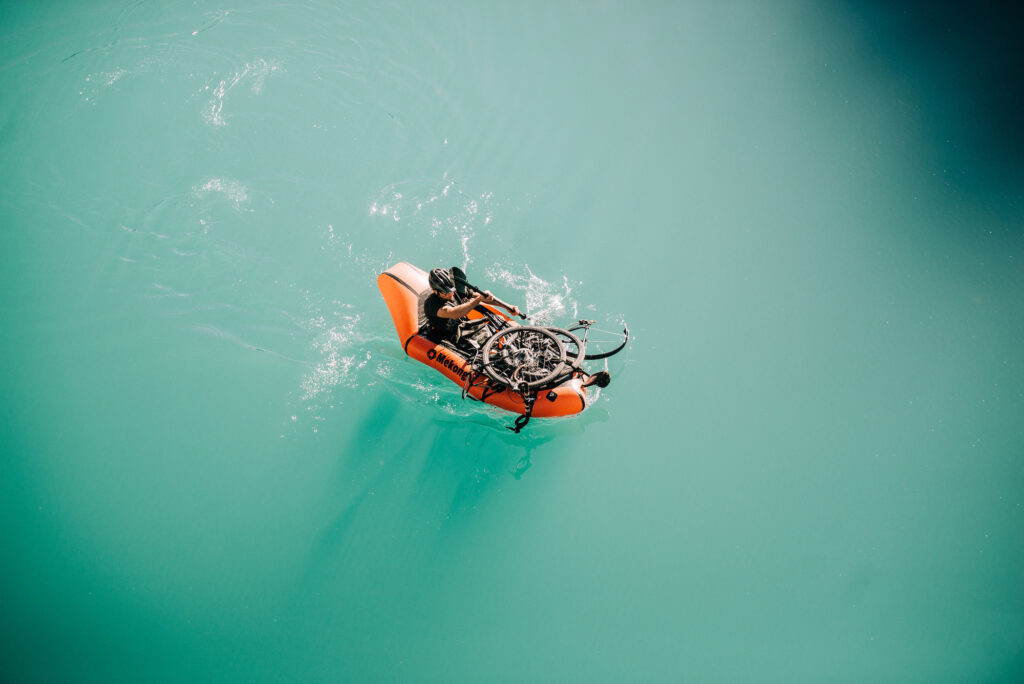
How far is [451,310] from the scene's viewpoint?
5434 millimetres

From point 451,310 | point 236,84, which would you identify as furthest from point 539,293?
point 236,84

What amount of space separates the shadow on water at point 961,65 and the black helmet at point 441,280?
652 centimetres

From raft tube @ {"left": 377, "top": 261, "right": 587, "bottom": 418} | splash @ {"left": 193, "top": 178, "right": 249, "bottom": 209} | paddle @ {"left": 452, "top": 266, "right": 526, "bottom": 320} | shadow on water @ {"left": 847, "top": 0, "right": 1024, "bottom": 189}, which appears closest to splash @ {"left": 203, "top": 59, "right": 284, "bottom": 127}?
splash @ {"left": 193, "top": 178, "right": 249, "bottom": 209}

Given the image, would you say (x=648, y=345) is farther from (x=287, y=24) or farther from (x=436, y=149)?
(x=287, y=24)

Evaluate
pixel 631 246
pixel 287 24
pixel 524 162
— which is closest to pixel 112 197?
pixel 287 24

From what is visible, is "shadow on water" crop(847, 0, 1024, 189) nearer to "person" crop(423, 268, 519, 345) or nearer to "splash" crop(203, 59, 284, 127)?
"person" crop(423, 268, 519, 345)

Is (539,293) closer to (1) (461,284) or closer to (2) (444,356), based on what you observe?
(1) (461,284)

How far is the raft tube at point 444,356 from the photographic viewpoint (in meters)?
5.55

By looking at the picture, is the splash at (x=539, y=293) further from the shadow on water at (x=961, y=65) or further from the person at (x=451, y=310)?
the shadow on water at (x=961, y=65)

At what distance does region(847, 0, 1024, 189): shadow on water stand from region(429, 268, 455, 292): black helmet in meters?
6.52


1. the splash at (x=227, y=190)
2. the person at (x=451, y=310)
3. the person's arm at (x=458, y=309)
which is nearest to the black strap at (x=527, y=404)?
the person at (x=451, y=310)

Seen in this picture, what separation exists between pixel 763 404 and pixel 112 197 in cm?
795

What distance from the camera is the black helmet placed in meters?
5.28

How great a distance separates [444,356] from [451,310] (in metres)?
0.52
